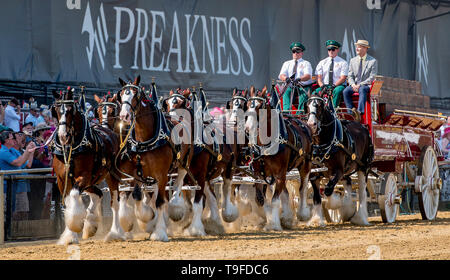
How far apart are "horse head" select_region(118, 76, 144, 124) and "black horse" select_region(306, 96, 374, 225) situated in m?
3.41

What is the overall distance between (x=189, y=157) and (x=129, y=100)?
1.50 metres

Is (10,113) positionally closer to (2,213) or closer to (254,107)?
(2,213)

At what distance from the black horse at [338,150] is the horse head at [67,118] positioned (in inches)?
164

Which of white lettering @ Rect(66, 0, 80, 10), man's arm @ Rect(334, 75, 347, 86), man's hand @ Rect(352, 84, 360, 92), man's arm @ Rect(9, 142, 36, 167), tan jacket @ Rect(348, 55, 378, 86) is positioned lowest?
man's arm @ Rect(9, 142, 36, 167)

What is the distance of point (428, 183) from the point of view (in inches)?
604

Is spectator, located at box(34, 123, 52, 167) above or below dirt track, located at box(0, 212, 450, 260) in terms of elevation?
above

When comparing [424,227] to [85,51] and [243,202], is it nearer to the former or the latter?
[243,202]

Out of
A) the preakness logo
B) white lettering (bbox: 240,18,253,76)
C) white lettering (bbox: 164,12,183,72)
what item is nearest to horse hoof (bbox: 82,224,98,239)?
the preakness logo

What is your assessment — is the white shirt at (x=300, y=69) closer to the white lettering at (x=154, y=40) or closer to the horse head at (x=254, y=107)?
the horse head at (x=254, y=107)

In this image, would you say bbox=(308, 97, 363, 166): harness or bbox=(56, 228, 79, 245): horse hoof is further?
bbox=(308, 97, 363, 166): harness

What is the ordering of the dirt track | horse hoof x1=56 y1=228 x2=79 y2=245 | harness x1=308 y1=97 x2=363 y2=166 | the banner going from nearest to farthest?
the dirt track → horse hoof x1=56 y1=228 x2=79 y2=245 → harness x1=308 y1=97 x2=363 y2=166 → the banner

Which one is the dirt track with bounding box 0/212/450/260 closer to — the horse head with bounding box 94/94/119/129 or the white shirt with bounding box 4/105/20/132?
the horse head with bounding box 94/94/119/129

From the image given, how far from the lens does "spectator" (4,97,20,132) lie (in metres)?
14.6
